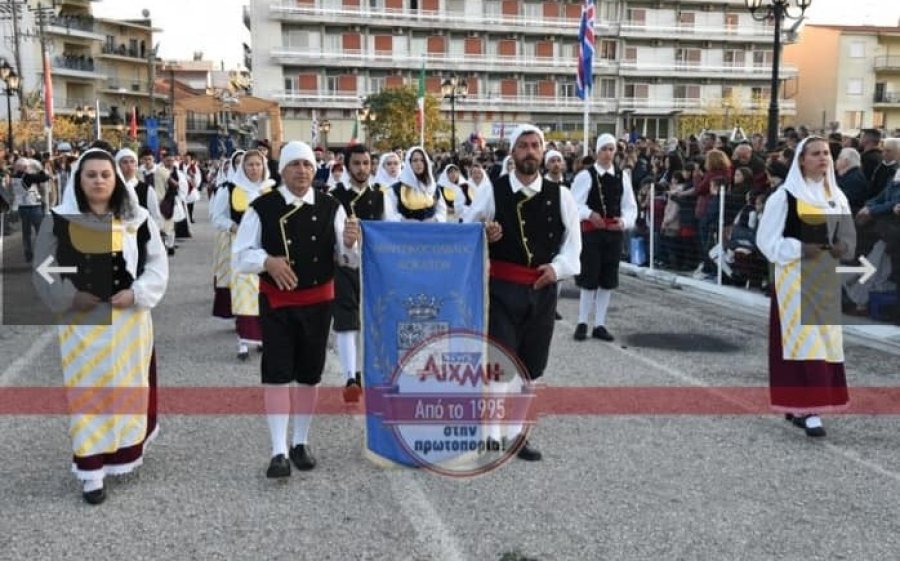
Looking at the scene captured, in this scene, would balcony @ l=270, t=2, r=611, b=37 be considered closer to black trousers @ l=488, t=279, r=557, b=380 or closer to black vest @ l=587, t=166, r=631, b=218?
black vest @ l=587, t=166, r=631, b=218

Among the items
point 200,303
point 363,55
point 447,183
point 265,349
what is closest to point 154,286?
point 265,349

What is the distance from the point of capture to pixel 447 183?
14.0 m

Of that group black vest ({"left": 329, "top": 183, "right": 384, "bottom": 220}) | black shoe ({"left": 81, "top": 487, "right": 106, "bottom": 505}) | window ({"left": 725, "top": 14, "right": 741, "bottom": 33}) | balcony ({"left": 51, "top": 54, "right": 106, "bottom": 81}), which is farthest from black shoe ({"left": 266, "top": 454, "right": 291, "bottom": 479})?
window ({"left": 725, "top": 14, "right": 741, "bottom": 33})

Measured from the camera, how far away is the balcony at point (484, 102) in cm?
6825

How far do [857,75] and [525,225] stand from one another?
78.3 m

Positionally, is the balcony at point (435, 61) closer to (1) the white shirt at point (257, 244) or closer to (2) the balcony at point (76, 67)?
(2) the balcony at point (76, 67)

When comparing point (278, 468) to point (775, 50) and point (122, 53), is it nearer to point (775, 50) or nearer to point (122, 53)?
point (775, 50)

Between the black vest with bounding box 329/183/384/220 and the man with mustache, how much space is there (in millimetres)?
1943

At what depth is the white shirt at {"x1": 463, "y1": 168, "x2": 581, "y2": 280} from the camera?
5504 millimetres

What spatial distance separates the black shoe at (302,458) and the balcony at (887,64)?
79524 millimetres

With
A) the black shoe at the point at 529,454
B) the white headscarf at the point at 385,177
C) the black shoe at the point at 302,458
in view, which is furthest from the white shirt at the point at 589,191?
the black shoe at the point at 302,458

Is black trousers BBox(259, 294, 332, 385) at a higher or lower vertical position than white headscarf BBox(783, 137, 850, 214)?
lower

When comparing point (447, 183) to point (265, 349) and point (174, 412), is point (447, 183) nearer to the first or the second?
point (174, 412)

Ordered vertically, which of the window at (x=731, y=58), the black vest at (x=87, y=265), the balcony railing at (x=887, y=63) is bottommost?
the black vest at (x=87, y=265)
